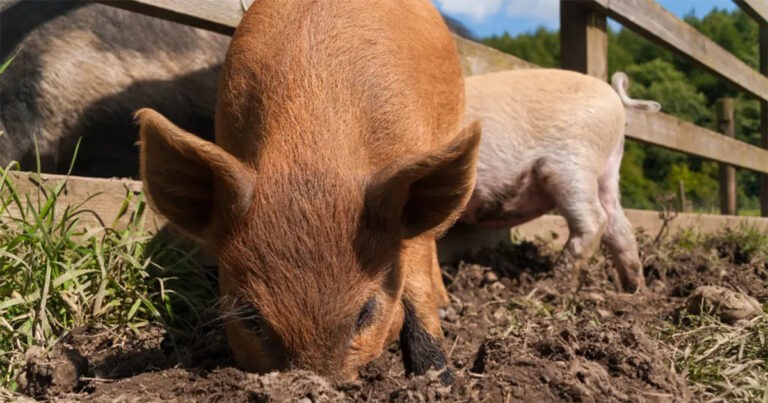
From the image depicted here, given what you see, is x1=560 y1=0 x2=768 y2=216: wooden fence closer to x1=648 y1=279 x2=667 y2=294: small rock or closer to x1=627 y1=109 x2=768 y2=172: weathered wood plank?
x1=627 y1=109 x2=768 y2=172: weathered wood plank

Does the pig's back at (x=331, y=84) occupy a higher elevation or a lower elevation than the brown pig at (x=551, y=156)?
higher

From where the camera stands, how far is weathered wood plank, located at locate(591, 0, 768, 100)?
512 cm

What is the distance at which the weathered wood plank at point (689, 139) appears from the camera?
5.55 m

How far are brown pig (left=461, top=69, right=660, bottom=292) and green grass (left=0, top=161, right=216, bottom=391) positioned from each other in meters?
1.80

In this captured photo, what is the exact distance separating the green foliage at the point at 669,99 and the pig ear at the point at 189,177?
27545 mm

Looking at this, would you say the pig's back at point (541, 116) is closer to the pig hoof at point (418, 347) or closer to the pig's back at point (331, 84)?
the pig's back at point (331, 84)

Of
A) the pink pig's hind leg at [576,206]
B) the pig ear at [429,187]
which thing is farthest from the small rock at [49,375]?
the pink pig's hind leg at [576,206]

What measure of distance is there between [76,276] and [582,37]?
3819mm

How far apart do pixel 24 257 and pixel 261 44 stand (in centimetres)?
102

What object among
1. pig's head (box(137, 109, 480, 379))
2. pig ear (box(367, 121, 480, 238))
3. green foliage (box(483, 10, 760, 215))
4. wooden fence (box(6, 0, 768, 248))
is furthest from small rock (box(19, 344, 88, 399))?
green foliage (box(483, 10, 760, 215))

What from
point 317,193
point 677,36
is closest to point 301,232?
point 317,193

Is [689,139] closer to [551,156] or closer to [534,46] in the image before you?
[551,156]

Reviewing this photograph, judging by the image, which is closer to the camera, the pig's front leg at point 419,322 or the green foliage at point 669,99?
the pig's front leg at point 419,322

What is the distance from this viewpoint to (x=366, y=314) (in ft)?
6.33
